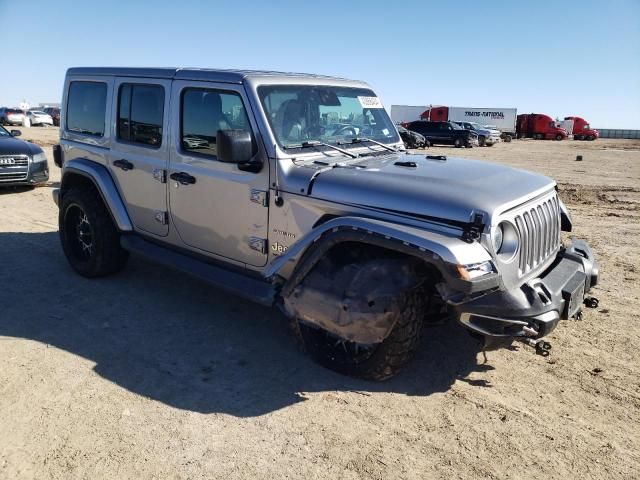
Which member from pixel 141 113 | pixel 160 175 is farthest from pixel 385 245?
pixel 141 113

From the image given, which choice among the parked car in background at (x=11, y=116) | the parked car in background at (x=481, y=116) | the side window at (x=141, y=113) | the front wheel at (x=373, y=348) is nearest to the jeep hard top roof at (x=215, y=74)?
the side window at (x=141, y=113)

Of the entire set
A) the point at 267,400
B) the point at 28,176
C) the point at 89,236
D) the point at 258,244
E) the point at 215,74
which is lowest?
the point at 267,400

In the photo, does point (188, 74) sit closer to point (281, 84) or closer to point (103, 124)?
point (281, 84)

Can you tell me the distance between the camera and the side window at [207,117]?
4.00 metres

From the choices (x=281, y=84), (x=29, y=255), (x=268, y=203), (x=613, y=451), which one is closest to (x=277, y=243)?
(x=268, y=203)

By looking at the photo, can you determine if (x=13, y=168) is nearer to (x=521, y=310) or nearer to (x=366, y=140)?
(x=366, y=140)

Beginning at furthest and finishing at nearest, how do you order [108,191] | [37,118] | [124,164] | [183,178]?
1. [37,118]
2. [108,191]
3. [124,164]
4. [183,178]

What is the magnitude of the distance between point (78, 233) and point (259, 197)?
2811mm

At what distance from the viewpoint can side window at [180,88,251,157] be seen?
400cm

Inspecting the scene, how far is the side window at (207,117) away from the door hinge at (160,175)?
331 millimetres

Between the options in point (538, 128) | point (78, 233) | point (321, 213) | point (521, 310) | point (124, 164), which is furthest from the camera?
point (538, 128)

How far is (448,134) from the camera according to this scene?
31344 millimetres

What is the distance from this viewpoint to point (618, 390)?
3516 mm

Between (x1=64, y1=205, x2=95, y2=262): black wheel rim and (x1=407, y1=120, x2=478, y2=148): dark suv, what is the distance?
2749cm
